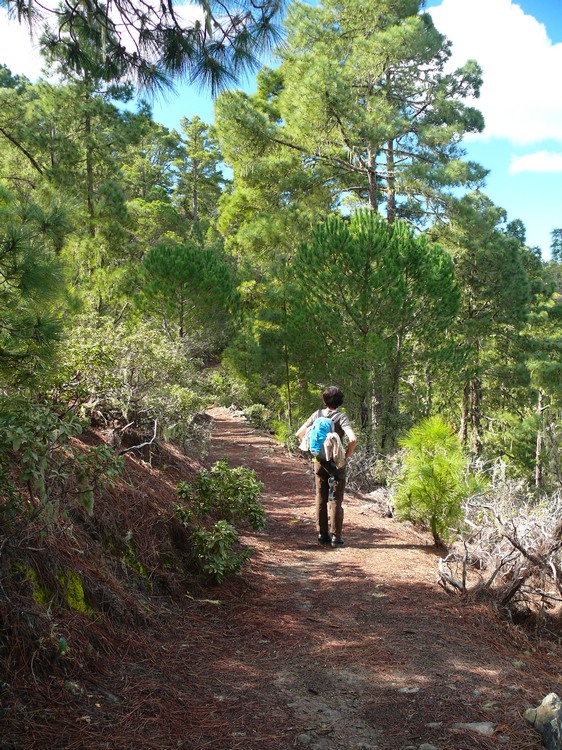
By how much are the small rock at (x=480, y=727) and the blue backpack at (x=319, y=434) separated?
3.06m

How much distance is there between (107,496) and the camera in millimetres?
4027

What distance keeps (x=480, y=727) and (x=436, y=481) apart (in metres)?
3.13

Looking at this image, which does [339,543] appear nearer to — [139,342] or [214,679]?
[214,679]

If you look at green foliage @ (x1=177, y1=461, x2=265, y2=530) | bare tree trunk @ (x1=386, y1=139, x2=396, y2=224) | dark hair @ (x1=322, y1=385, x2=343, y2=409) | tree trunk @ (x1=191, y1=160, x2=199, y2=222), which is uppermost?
tree trunk @ (x1=191, y1=160, x2=199, y2=222)

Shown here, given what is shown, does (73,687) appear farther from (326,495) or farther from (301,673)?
(326,495)

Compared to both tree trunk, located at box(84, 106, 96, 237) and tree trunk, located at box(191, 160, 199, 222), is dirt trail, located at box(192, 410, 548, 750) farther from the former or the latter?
tree trunk, located at box(191, 160, 199, 222)

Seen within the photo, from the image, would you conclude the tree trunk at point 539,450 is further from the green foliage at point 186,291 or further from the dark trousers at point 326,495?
the dark trousers at point 326,495

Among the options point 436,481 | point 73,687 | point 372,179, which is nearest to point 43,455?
point 73,687

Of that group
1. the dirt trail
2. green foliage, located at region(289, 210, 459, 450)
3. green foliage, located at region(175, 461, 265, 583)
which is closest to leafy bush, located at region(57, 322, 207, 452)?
green foliage, located at region(175, 461, 265, 583)

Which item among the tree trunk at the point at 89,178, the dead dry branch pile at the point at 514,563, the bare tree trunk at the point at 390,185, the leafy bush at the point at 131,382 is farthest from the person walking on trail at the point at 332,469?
the bare tree trunk at the point at 390,185

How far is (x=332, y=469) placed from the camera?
5445mm

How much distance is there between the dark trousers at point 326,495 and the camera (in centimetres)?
547

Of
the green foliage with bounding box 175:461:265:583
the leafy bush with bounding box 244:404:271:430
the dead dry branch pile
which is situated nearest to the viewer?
the dead dry branch pile

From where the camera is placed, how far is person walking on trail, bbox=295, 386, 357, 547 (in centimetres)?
538
